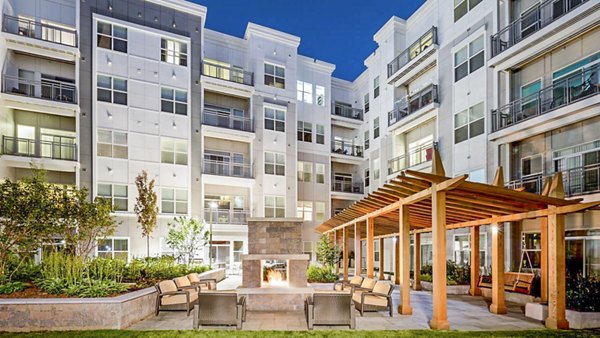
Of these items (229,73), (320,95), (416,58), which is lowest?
(416,58)

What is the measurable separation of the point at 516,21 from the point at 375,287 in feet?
44.4

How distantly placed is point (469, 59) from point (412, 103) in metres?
5.06

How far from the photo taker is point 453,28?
70.3 ft

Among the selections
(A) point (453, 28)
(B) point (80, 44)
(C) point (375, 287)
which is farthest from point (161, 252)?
(A) point (453, 28)

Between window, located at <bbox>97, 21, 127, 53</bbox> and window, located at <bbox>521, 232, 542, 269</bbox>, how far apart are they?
81.1 feet

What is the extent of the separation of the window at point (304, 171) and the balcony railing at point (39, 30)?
18.0 metres

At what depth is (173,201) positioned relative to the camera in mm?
25828

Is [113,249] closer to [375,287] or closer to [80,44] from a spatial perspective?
[80,44]

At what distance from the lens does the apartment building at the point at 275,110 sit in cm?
1576

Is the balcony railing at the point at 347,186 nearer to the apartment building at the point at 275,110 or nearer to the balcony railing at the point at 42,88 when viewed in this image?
the apartment building at the point at 275,110

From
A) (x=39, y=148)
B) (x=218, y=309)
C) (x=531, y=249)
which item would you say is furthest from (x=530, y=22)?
(x=39, y=148)

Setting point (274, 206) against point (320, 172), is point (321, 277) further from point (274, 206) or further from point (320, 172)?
point (320, 172)

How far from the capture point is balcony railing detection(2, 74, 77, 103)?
73.5 ft

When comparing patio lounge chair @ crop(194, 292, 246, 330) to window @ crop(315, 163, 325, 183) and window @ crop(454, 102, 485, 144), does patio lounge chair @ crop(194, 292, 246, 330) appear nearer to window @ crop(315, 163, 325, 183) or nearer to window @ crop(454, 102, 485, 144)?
window @ crop(454, 102, 485, 144)
